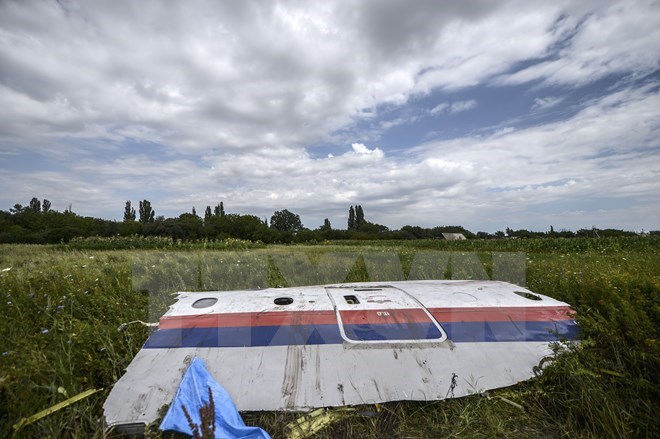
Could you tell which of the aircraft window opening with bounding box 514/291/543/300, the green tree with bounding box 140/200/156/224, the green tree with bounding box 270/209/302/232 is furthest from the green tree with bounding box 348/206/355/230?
the aircraft window opening with bounding box 514/291/543/300

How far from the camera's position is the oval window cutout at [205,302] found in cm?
333

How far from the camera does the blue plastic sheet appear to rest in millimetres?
2158

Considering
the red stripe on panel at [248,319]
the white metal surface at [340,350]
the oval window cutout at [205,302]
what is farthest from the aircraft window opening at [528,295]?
the oval window cutout at [205,302]

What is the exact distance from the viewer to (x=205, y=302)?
11.2 ft

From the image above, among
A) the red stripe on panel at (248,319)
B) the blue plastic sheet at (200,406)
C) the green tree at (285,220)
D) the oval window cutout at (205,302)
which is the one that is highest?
the green tree at (285,220)

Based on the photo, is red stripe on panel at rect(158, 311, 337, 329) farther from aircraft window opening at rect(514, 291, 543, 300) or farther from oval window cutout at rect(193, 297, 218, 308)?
aircraft window opening at rect(514, 291, 543, 300)

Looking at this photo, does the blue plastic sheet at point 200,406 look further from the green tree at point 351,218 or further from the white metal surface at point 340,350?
the green tree at point 351,218

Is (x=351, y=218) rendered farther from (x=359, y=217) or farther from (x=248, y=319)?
(x=248, y=319)

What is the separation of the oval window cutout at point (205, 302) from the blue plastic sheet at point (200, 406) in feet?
2.60

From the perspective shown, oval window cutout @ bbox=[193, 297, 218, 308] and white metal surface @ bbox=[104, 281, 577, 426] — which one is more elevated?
oval window cutout @ bbox=[193, 297, 218, 308]

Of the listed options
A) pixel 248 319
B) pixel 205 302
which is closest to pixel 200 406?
pixel 248 319

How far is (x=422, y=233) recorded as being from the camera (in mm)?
48938

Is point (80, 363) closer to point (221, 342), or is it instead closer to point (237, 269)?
point (221, 342)

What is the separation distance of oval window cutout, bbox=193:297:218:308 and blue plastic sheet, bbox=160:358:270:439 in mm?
793
